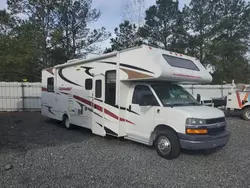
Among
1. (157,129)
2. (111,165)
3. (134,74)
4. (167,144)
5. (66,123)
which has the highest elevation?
(134,74)

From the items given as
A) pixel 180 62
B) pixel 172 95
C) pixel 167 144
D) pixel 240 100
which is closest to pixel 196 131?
pixel 167 144

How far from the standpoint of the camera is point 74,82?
9.95 meters

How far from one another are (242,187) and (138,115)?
336 centimetres

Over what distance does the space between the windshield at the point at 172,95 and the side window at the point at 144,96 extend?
0.18m

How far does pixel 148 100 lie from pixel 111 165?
2122 millimetres

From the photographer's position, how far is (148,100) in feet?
23.1

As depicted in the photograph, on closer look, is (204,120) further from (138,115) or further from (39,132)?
(39,132)

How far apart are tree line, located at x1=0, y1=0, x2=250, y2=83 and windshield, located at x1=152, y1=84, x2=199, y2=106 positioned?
1684 centimetres

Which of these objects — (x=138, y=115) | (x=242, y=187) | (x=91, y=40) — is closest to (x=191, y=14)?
(x=91, y=40)

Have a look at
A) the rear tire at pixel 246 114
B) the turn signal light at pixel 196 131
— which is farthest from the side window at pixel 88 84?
the rear tire at pixel 246 114

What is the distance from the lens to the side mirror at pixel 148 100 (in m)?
6.93

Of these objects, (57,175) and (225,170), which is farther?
(225,170)

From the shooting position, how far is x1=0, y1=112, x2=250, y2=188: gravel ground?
16.1ft

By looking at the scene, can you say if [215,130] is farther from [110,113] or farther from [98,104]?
[98,104]
